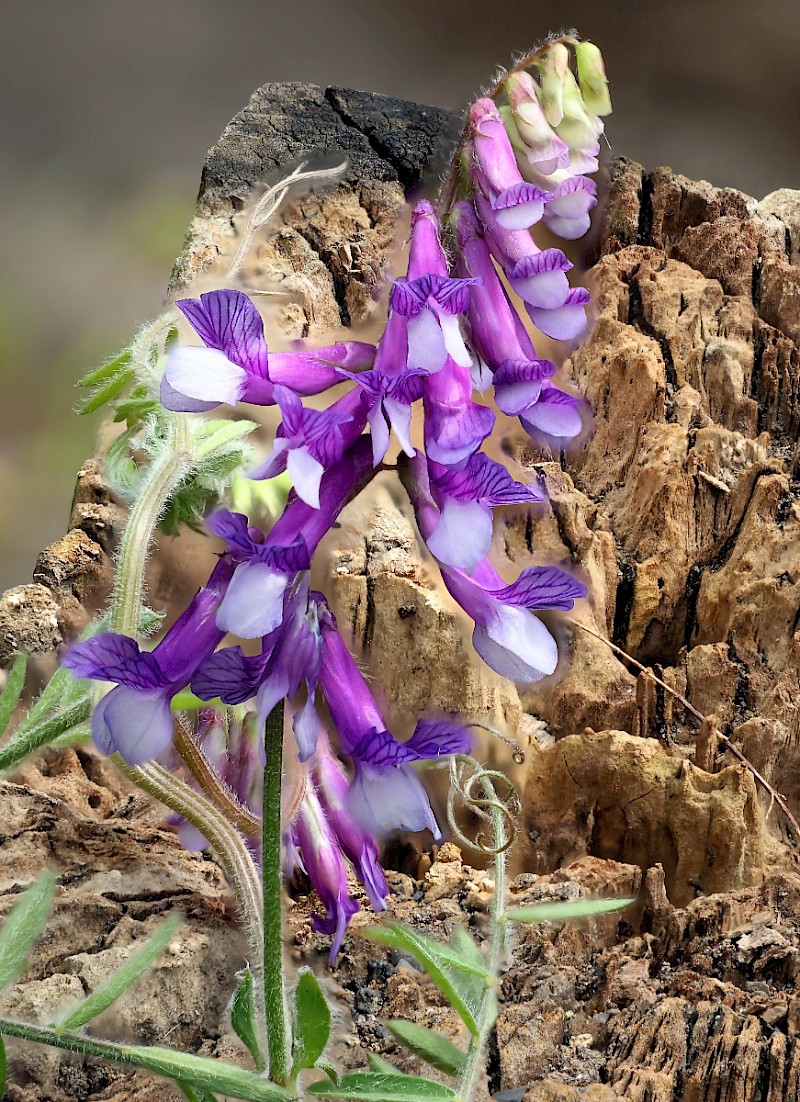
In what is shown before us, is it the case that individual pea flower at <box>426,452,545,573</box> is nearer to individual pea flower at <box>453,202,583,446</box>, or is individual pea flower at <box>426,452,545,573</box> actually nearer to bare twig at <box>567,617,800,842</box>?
individual pea flower at <box>453,202,583,446</box>

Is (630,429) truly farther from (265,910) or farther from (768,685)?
(265,910)

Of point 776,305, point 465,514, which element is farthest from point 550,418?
point 776,305

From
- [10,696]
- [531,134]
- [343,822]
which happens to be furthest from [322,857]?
[531,134]

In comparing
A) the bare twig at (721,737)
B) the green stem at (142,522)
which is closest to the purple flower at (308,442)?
the green stem at (142,522)

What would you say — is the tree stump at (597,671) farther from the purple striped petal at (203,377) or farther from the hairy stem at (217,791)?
the purple striped petal at (203,377)

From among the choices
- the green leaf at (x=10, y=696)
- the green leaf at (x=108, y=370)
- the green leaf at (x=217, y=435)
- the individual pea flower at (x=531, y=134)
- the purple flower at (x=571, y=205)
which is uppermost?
the individual pea flower at (x=531, y=134)

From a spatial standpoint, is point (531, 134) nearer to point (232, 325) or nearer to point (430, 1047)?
point (232, 325)

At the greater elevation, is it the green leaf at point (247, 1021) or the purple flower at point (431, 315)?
the purple flower at point (431, 315)
